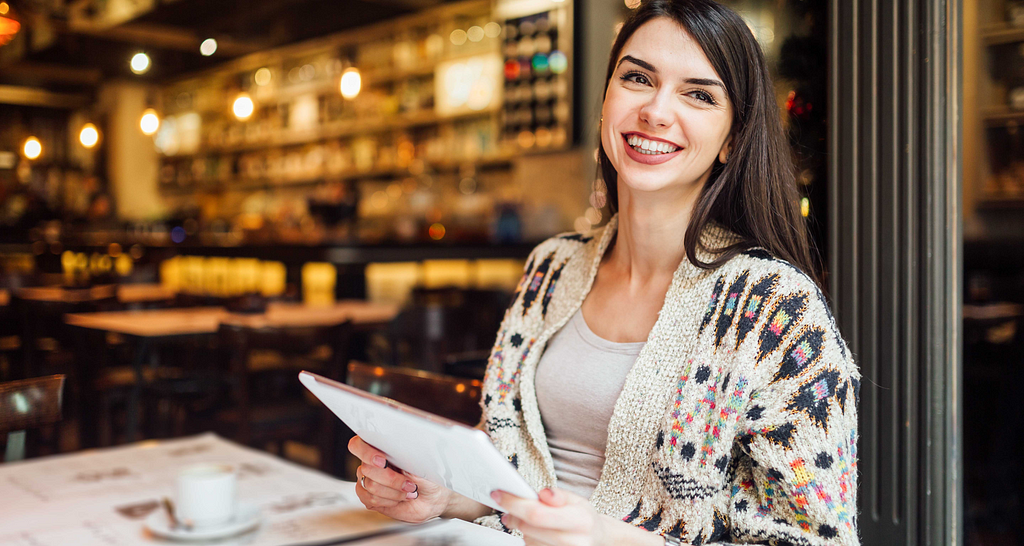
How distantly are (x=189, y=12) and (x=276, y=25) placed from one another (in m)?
0.84

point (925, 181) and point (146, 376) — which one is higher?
point (925, 181)

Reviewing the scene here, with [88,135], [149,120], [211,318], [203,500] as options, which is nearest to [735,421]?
[203,500]

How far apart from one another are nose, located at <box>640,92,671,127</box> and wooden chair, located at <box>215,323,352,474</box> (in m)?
1.86

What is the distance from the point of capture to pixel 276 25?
7.97m

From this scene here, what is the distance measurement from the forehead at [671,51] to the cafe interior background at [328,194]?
0.16 meters

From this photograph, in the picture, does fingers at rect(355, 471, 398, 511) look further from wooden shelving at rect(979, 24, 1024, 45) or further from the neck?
wooden shelving at rect(979, 24, 1024, 45)

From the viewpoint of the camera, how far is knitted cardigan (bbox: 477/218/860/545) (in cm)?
108

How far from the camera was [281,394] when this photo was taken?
12.1 feet

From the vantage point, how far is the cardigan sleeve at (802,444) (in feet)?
3.50

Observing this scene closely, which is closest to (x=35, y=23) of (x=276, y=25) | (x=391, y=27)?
(x=276, y=25)

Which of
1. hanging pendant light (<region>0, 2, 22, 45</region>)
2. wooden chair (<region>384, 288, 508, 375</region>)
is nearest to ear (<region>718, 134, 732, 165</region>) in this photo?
wooden chair (<region>384, 288, 508, 375</region>)

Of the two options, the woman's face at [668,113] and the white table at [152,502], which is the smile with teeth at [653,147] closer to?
the woman's face at [668,113]

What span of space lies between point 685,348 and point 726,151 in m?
0.35

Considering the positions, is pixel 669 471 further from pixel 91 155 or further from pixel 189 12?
pixel 91 155
